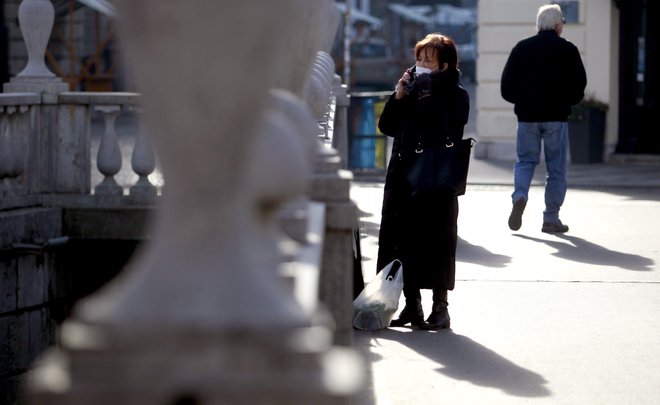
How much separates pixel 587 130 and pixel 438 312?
39.0 feet

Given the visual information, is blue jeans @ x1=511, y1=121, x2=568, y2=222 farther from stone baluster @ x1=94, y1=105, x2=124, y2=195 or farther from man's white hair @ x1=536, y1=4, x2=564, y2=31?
stone baluster @ x1=94, y1=105, x2=124, y2=195

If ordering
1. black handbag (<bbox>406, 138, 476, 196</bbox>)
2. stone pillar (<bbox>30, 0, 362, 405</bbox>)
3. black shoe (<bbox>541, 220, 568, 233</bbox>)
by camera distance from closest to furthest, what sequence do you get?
stone pillar (<bbox>30, 0, 362, 405</bbox>) → black handbag (<bbox>406, 138, 476, 196</bbox>) → black shoe (<bbox>541, 220, 568, 233</bbox>)

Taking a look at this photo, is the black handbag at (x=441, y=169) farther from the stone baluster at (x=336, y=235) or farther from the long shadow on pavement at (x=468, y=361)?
the stone baluster at (x=336, y=235)

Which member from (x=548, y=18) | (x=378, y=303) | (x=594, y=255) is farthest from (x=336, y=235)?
(x=548, y=18)

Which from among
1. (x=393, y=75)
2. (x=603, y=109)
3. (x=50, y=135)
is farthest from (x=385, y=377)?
(x=393, y=75)

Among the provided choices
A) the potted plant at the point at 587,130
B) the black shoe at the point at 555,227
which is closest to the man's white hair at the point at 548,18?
the black shoe at the point at 555,227

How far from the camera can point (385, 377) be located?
669 centimetres

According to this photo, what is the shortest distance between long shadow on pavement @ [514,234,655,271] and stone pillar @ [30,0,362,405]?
823 cm

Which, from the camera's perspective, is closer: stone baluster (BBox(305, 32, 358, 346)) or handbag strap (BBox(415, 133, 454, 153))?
stone baluster (BBox(305, 32, 358, 346))

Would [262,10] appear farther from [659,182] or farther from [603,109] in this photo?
[603,109]

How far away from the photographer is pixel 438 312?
791 centimetres

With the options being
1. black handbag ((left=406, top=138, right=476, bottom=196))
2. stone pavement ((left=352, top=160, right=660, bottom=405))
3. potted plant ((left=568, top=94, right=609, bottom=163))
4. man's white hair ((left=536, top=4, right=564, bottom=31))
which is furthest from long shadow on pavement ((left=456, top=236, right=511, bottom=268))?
potted plant ((left=568, top=94, right=609, bottom=163))

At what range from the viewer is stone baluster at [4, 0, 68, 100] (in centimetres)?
1041

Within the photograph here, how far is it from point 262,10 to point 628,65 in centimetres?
1792
